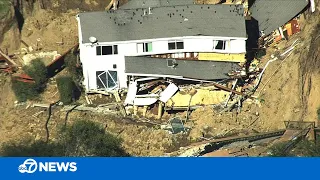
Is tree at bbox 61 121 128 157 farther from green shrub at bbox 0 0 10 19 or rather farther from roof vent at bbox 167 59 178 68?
green shrub at bbox 0 0 10 19

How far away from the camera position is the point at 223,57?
3988 cm

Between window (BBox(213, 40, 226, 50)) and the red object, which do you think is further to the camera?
the red object

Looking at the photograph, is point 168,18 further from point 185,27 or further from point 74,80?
point 74,80

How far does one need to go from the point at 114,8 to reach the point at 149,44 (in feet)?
15.8

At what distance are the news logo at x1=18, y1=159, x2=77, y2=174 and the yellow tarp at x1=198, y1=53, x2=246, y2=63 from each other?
600 inches

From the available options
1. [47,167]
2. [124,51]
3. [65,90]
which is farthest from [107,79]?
[47,167]

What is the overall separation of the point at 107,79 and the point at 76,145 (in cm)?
613

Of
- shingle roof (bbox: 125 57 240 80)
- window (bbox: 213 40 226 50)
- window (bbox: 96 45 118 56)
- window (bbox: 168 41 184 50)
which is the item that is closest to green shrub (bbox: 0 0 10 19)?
window (bbox: 96 45 118 56)

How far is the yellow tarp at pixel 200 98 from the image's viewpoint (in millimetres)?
39062

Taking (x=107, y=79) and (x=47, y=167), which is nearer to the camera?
(x=47, y=167)

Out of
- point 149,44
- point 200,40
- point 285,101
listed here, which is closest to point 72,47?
point 149,44

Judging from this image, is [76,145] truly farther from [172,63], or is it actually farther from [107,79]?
[172,63]

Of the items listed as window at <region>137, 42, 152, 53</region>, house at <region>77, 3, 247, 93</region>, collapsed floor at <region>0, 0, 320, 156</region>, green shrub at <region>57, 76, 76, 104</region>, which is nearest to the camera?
collapsed floor at <region>0, 0, 320, 156</region>

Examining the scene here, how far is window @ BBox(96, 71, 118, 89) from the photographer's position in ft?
131
